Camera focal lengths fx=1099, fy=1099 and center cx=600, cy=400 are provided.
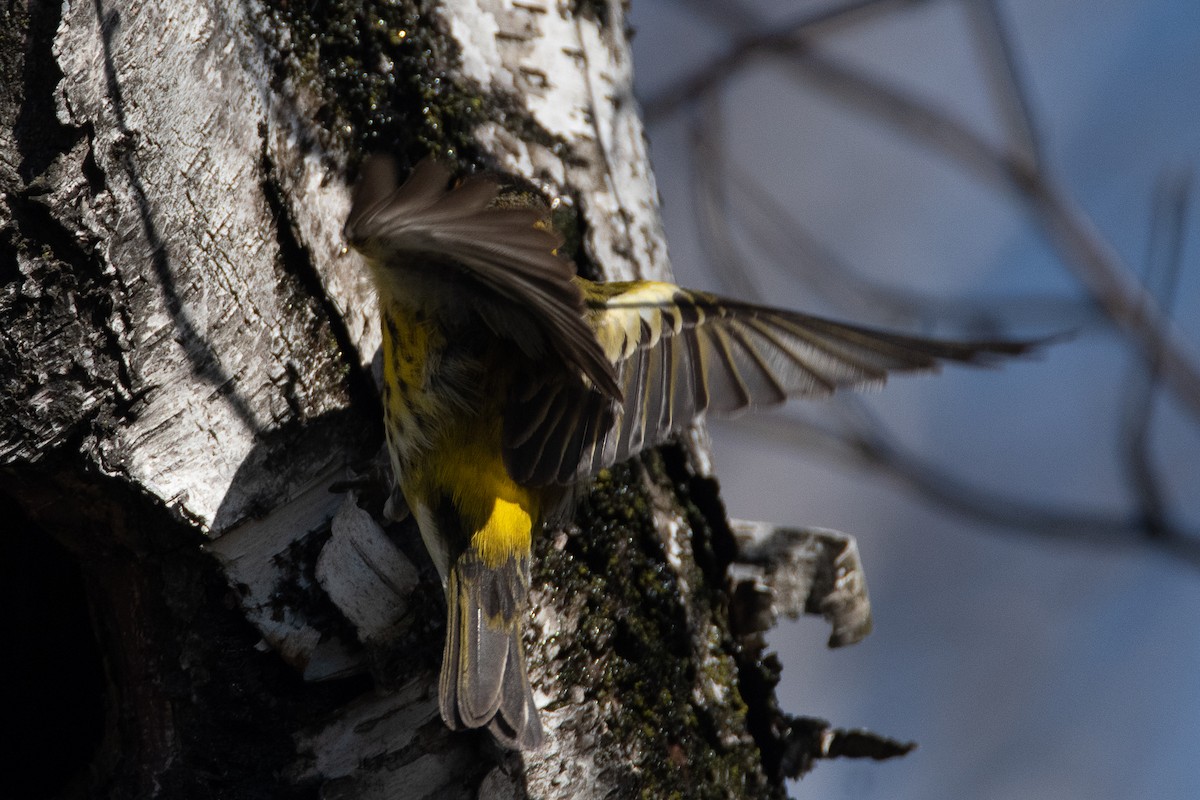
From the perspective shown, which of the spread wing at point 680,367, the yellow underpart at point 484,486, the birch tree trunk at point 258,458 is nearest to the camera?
the birch tree trunk at point 258,458

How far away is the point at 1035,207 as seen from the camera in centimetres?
Answer: 250

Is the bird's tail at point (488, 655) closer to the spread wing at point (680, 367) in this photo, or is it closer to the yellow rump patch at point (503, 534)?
the yellow rump patch at point (503, 534)

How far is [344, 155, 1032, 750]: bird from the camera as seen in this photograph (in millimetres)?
1681

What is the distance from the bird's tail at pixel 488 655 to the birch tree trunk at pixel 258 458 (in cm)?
6

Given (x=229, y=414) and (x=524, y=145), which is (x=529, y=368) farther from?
(x=229, y=414)

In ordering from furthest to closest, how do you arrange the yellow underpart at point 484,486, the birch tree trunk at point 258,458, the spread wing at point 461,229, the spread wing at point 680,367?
the yellow underpart at point 484,486
the spread wing at point 680,367
the birch tree trunk at point 258,458
the spread wing at point 461,229

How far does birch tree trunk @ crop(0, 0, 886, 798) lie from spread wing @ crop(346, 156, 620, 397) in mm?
315

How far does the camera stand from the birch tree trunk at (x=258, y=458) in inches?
71.4

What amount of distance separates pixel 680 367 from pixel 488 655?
30.8 inches

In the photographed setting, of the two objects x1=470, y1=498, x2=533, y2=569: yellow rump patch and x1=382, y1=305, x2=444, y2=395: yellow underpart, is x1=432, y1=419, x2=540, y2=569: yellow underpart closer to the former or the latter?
x1=470, y1=498, x2=533, y2=569: yellow rump patch

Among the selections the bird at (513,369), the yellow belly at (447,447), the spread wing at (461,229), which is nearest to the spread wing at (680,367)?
the bird at (513,369)

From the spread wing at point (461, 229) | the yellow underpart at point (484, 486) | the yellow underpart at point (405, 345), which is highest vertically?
the spread wing at point (461, 229)

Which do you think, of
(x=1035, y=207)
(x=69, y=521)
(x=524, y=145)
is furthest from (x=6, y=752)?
(x=1035, y=207)

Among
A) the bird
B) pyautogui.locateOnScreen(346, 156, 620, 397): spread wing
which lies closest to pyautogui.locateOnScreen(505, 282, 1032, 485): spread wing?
the bird
